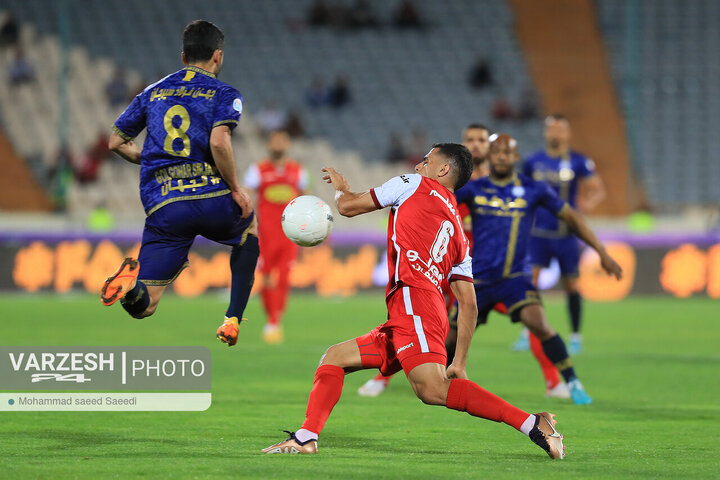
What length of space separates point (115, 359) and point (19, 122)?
727 inches

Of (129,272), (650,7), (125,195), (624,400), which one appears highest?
(650,7)

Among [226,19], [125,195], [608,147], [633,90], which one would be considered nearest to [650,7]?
[608,147]

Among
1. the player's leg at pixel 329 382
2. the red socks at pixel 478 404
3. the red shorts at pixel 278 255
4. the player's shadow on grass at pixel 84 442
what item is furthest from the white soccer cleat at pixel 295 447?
the red shorts at pixel 278 255

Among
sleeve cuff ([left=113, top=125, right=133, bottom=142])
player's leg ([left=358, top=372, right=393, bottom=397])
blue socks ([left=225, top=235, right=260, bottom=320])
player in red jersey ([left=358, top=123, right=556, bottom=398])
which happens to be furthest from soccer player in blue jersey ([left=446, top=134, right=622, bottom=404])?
sleeve cuff ([left=113, top=125, right=133, bottom=142])

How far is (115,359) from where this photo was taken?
7.75 m

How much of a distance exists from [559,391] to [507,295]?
39.8 inches

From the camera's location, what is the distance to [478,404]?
573 cm

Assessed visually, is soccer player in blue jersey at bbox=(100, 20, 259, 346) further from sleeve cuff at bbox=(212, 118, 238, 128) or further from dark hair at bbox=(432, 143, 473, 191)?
dark hair at bbox=(432, 143, 473, 191)

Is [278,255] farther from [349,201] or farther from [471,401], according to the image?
[471,401]

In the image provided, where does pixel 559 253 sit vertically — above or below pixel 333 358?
above

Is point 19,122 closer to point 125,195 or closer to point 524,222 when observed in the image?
point 125,195

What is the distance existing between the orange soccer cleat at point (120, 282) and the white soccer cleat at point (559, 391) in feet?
12.4

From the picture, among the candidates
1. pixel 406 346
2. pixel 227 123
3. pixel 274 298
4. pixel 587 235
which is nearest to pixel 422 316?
pixel 406 346

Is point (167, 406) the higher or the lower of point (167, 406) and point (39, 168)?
the lower
